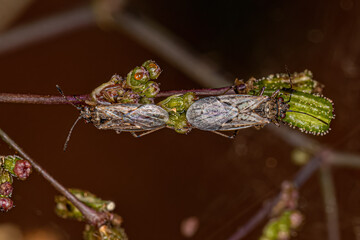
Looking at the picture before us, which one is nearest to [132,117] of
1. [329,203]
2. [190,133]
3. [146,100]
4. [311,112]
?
[146,100]

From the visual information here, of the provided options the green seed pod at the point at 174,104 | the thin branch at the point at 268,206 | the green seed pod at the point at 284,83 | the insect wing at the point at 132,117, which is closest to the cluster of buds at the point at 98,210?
the insect wing at the point at 132,117

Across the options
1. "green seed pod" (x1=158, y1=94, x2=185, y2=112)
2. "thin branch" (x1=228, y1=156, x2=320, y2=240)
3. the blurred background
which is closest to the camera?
"green seed pod" (x1=158, y1=94, x2=185, y2=112)

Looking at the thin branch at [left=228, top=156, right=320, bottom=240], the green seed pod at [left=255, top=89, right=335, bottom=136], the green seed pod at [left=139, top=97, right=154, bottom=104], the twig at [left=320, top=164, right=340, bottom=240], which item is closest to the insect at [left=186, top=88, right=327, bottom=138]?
the green seed pod at [left=255, top=89, right=335, bottom=136]

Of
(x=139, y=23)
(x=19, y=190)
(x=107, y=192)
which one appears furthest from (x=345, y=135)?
(x=19, y=190)

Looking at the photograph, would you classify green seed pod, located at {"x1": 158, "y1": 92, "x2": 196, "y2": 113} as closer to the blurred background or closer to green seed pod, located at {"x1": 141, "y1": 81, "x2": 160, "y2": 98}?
green seed pod, located at {"x1": 141, "y1": 81, "x2": 160, "y2": 98}

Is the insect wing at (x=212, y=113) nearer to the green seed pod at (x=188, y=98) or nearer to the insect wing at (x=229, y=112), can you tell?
the insect wing at (x=229, y=112)

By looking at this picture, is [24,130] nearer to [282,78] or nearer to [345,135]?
[282,78]
